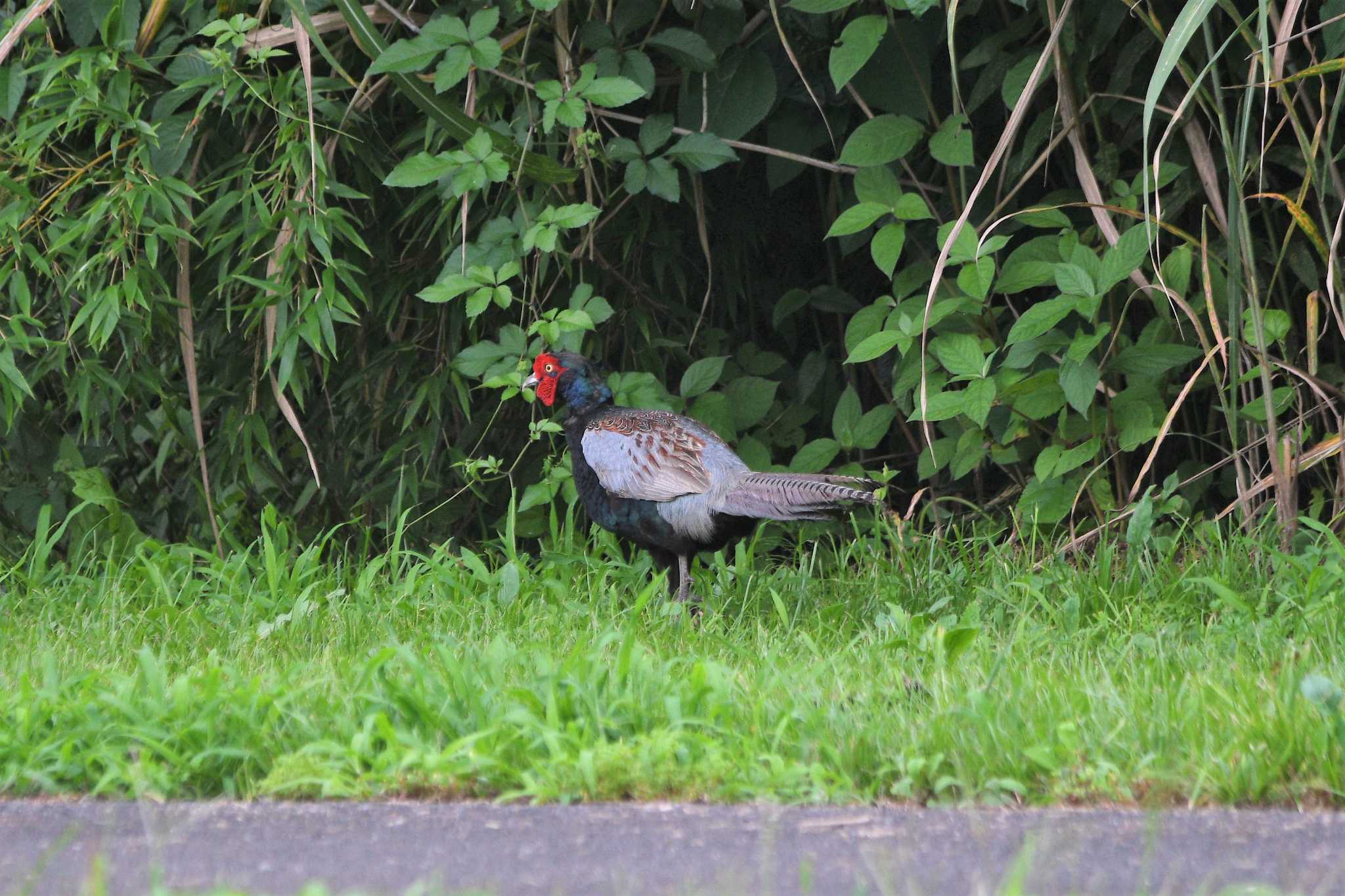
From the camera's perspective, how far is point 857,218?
4.67 meters

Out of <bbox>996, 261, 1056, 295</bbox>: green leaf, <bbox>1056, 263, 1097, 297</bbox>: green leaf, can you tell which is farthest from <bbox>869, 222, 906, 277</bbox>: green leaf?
<bbox>1056, 263, 1097, 297</bbox>: green leaf

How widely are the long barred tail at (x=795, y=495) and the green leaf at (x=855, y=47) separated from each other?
1.12 metres

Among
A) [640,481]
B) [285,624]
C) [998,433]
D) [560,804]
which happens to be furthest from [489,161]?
[560,804]

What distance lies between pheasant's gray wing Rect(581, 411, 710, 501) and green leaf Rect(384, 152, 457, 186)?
37.8 inches

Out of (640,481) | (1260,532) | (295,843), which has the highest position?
(295,843)

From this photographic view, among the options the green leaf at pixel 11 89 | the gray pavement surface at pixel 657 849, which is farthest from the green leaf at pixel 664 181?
the gray pavement surface at pixel 657 849

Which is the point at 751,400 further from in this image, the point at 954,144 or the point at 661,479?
the point at 954,144

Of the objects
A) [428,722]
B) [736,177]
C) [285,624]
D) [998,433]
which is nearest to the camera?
[428,722]

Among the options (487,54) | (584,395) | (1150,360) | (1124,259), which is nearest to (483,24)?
(487,54)

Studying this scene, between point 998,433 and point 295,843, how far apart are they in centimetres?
323

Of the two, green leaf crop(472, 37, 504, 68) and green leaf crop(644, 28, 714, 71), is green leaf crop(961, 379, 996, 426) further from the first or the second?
green leaf crop(472, 37, 504, 68)

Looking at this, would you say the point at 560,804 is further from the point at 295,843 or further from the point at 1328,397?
→ the point at 1328,397

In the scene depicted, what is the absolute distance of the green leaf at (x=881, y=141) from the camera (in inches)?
185

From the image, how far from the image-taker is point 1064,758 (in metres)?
2.68
